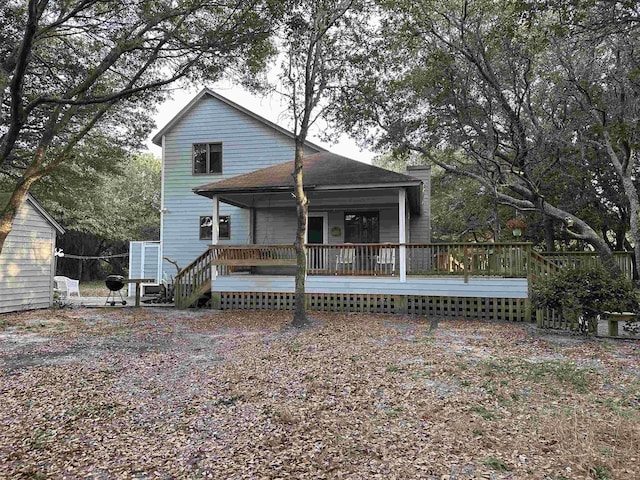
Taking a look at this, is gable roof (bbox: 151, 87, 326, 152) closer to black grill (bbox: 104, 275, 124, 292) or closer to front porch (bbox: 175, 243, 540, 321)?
front porch (bbox: 175, 243, 540, 321)

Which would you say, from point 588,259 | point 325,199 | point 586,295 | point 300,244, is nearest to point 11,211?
point 300,244

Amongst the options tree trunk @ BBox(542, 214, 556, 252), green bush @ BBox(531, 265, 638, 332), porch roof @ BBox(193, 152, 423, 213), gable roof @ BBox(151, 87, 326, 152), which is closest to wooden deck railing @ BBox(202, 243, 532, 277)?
porch roof @ BBox(193, 152, 423, 213)

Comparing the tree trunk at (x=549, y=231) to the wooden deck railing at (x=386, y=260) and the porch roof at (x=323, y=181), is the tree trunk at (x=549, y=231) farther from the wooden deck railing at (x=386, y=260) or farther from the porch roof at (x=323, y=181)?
the porch roof at (x=323, y=181)

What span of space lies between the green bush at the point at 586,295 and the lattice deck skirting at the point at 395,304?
6.85ft

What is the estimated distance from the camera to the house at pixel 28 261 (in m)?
11.0

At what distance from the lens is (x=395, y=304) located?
1126 cm

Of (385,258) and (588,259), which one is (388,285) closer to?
(385,258)

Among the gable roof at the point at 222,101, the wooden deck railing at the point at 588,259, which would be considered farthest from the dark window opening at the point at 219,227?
the wooden deck railing at the point at 588,259

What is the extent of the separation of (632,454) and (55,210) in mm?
27660

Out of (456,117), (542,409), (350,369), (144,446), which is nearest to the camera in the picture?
(144,446)

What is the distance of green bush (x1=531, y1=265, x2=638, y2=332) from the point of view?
25.0ft

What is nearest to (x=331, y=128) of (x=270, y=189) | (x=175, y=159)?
(x=270, y=189)

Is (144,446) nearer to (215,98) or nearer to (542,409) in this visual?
(542,409)

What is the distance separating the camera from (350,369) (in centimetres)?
576
